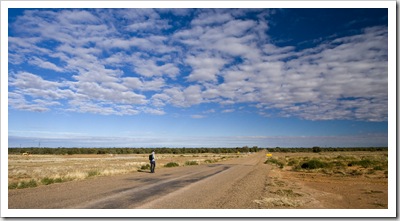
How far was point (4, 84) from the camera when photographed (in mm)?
10305

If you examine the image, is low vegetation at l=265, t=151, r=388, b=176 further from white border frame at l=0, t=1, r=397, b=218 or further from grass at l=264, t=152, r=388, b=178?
white border frame at l=0, t=1, r=397, b=218

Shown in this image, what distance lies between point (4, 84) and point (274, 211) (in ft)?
32.9

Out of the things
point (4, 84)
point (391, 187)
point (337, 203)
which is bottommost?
point (337, 203)

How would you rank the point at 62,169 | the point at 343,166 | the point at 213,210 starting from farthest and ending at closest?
the point at 62,169 → the point at 343,166 → the point at 213,210

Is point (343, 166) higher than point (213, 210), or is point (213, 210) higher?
point (213, 210)

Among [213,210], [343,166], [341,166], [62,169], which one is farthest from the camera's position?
[62,169]

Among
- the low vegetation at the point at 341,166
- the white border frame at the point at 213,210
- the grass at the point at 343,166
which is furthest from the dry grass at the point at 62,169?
the grass at the point at 343,166

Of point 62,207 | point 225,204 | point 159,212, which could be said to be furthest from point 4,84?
point 225,204

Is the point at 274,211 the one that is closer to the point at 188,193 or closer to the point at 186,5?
the point at 188,193

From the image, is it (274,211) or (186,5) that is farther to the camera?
(186,5)

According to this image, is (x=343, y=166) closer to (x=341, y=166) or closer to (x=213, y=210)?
(x=341, y=166)

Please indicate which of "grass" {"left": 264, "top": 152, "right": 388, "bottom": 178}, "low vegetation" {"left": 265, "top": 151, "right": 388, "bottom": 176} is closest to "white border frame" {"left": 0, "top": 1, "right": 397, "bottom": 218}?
"grass" {"left": 264, "top": 152, "right": 388, "bottom": 178}

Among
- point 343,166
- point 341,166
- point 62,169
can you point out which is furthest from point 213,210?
point 62,169

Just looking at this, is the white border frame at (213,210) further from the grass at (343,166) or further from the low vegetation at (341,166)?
the low vegetation at (341,166)
